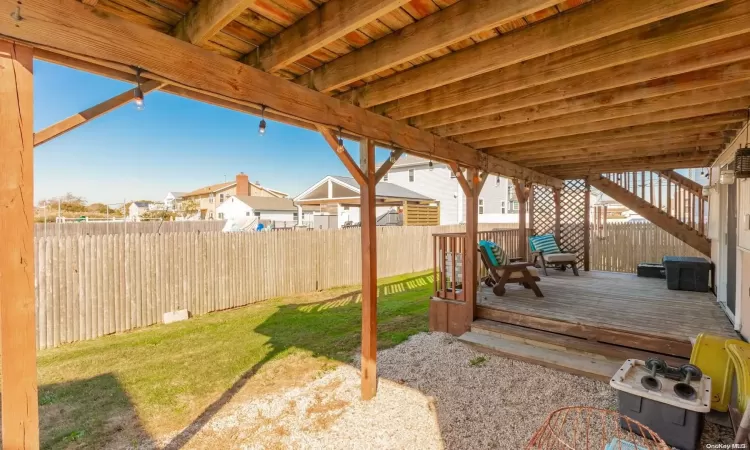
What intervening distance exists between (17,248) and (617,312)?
6.01 m

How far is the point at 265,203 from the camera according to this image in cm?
2597

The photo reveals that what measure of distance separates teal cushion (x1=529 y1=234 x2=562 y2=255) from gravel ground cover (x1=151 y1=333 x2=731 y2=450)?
4488mm

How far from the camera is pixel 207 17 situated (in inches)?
76.2

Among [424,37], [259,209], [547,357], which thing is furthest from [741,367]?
[259,209]

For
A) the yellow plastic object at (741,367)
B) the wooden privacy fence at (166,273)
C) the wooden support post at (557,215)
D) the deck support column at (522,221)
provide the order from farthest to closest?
1. the wooden support post at (557,215)
2. the deck support column at (522,221)
3. the wooden privacy fence at (166,273)
4. the yellow plastic object at (741,367)

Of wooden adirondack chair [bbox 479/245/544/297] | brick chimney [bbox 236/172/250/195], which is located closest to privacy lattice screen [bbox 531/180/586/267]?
wooden adirondack chair [bbox 479/245/544/297]

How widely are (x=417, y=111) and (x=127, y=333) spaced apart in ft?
18.4

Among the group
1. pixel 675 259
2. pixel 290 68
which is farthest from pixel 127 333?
pixel 675 259

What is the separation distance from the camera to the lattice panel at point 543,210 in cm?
932

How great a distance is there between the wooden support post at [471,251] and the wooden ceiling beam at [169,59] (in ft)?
7.04

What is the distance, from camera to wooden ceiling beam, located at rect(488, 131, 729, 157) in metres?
4.68

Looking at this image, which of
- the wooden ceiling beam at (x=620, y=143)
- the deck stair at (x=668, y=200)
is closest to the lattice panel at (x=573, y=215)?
the deck stair at (x=668, y=200)

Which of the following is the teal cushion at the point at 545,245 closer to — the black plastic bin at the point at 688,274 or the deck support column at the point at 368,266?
the black plastic bin at the point at 688,274

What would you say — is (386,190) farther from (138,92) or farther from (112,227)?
(138,92)
